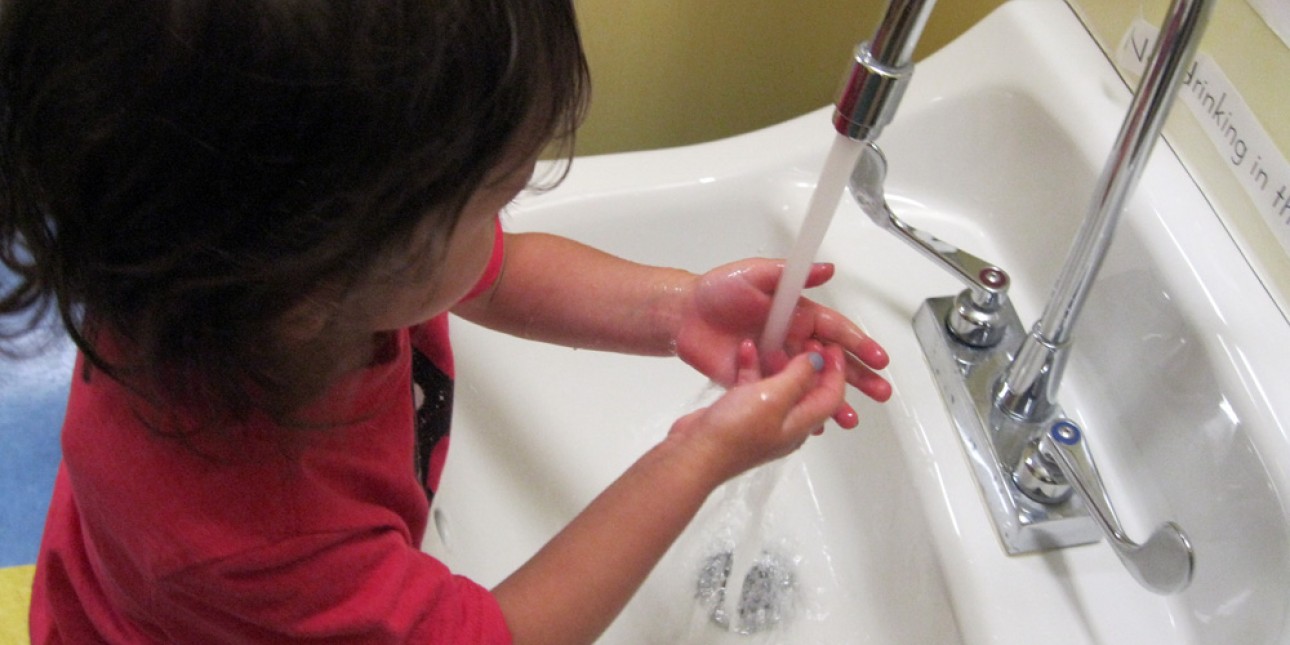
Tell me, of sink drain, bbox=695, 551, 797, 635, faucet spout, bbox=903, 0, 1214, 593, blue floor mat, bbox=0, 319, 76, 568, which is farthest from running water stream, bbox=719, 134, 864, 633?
blue floor mat, bbox=0, 319, 76, 568

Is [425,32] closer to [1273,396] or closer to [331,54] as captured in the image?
[331,54]

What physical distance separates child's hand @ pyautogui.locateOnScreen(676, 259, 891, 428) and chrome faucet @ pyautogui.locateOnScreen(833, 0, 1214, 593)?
53 millimetres

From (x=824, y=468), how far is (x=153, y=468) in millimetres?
376

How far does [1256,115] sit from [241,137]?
45cm

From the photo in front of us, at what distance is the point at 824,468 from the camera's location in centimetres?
61

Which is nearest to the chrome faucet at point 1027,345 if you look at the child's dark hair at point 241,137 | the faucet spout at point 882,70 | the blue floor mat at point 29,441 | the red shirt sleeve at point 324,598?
the faucet spout at point 882,70

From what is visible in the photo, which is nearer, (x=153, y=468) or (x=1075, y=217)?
(x=153, y=468)

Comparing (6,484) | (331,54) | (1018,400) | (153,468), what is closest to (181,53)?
(331,54)

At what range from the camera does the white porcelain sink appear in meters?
0.45

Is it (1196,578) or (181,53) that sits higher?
(181,53)

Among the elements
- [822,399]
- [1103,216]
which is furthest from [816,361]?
[1103,216]

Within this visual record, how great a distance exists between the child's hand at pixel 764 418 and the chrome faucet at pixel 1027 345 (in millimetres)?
86

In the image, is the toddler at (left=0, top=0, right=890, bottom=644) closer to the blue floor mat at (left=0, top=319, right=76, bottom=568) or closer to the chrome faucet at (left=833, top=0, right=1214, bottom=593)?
the chrome faucet at (left=833, top=0, right=1214, bottom=593)

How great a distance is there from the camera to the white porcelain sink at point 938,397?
0.45m
